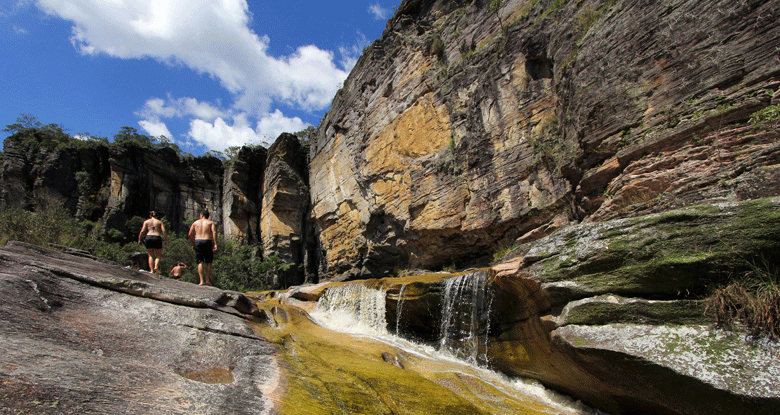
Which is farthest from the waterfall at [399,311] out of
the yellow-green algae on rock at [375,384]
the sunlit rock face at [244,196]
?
the sunlit rock face at [244,196]

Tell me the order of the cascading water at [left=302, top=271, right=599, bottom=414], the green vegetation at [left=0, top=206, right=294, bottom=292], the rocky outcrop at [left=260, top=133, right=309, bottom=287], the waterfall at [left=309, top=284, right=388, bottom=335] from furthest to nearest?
the rocky outcrop at [left=260, top=133, right=309, bottom=287]
the green vegetation at [left=0, top=206, right=294, bottom=292]
the waterfall at [left=309, top=284, right=388, bottom=335]
the cascading water at [left=302, top=271, right=599, bottom=414]

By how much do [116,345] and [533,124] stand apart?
12.3 meters

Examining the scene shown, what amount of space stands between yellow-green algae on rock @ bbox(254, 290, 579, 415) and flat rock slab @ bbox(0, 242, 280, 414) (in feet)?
1.17

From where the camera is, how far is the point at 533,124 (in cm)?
1269

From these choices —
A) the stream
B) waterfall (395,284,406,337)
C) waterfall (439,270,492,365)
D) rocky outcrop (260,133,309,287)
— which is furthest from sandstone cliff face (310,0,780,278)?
waterfall (395,284,406,337)

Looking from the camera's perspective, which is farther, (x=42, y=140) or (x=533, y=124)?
(x=42, y=140)

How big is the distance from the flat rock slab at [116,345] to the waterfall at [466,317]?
4.34 meters

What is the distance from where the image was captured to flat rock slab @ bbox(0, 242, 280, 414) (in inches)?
111

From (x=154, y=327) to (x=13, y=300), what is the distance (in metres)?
1.38

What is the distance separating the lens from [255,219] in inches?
1190

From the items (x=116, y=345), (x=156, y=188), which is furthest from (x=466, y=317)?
(x=156, y=188)

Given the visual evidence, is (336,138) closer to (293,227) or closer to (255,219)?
(293,227)

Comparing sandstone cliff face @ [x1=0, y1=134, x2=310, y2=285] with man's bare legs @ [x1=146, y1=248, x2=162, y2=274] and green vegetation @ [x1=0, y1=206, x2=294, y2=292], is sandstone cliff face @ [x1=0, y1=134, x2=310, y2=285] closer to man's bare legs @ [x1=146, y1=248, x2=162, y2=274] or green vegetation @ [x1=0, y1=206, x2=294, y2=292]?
green vegetation @ [x1=0, y1=206, x2=294, y2=292]

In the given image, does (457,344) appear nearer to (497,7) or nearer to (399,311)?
(399,311)
